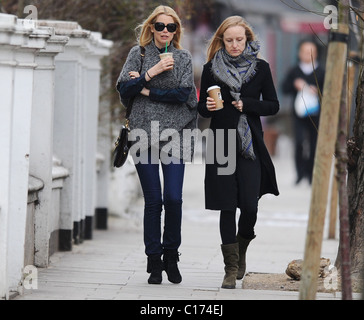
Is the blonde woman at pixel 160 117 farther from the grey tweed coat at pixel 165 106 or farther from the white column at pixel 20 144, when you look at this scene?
the white column at pixel 20 144

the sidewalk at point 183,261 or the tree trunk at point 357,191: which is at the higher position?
the tree trunk at point 357,191

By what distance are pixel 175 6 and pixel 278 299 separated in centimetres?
491

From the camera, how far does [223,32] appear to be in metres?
7.28

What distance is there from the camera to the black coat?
7.17m

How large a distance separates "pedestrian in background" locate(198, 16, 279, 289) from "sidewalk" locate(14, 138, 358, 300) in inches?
18.7

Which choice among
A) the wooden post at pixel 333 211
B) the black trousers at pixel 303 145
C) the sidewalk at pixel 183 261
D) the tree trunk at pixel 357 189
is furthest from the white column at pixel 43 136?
the black trousers at pixel 303 145

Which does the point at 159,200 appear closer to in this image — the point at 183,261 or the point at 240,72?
the point at 240,72

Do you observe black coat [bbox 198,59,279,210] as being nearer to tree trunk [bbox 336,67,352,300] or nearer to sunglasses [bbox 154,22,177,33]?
sunglasses [bbox 154,22,177,33]

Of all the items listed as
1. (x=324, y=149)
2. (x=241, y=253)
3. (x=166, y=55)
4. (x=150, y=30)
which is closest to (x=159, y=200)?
(x=241, y=253)

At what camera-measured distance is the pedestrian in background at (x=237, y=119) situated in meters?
7.17

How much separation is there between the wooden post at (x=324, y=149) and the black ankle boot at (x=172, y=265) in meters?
2.01

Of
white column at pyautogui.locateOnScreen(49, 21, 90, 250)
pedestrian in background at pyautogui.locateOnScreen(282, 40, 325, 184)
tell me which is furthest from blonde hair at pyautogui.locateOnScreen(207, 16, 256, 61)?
pedestrian in background at pyautogui.locateOnScreen(282, 40, 325, 184)

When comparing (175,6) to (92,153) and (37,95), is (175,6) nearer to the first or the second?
(92,153)

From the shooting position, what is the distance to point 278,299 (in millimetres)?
6805
